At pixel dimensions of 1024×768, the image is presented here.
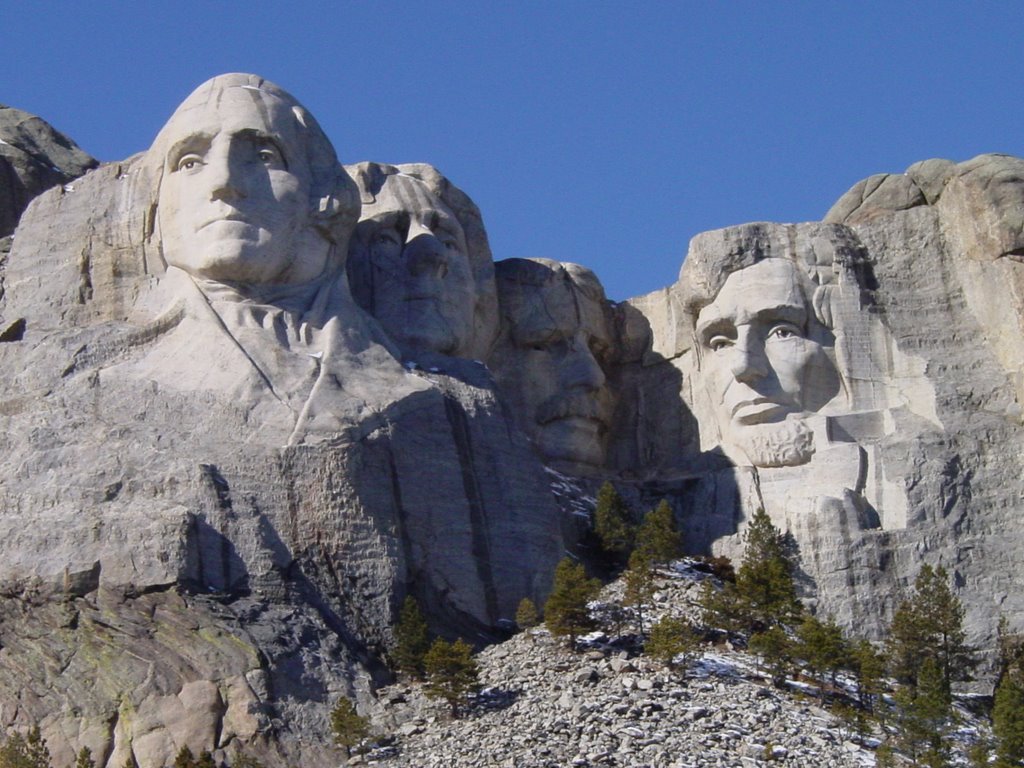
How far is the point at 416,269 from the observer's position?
40.9 metres

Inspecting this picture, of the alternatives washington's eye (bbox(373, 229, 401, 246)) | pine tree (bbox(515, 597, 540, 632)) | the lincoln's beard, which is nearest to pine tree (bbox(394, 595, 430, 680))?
pine tree (bbox(515, 597, 540, 632))

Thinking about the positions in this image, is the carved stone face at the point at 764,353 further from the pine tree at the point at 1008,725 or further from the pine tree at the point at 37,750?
the pine tree at the point at 37,750

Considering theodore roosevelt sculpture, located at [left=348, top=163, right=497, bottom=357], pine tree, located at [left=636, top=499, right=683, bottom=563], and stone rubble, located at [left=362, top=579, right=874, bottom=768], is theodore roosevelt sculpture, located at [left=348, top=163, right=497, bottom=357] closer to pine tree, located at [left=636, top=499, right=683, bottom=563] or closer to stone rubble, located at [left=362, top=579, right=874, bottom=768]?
pine tree, located at [left=636, top=499, right=683, bottom=563]

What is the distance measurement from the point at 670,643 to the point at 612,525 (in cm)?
422

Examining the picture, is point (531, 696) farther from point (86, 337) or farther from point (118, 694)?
point (86, 337)

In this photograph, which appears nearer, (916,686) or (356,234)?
(916,686)

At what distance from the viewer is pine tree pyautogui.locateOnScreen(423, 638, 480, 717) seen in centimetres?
3488

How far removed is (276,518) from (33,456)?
2.75 m

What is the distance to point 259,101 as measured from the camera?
39250 millimetres

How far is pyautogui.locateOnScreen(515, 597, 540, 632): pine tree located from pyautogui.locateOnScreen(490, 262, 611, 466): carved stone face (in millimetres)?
5254

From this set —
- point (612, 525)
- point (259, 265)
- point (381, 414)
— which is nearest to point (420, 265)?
point (259, 265)

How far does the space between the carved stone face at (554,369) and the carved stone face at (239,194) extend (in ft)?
13.5

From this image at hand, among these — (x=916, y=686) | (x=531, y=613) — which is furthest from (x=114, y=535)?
(x=916, y=686)

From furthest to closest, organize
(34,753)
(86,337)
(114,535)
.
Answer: (86,337)
(114,535)
(34,753)
